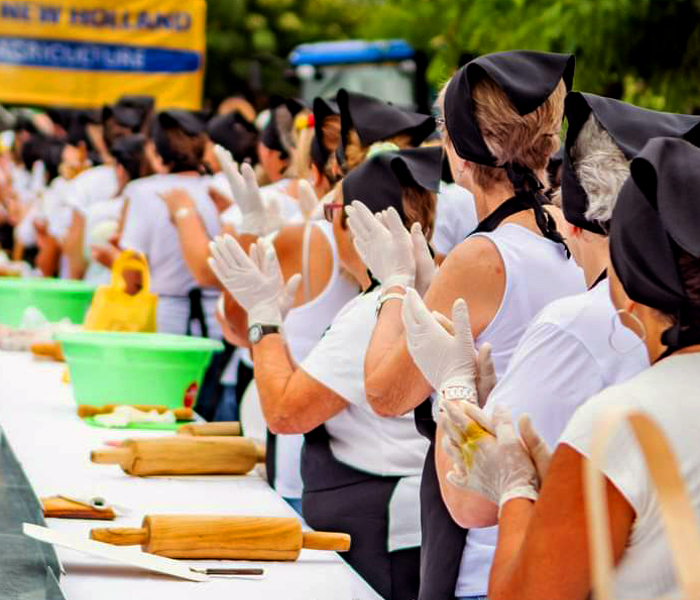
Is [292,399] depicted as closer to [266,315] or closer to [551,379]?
[266,315]

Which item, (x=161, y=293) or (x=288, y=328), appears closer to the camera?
(x=288, y=328)

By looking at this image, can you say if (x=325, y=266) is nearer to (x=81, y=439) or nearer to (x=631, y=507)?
(x=81, y=439)

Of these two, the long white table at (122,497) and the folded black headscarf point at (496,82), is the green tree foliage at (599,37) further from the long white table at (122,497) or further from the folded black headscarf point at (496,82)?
the folded black headscarf point at (496,82)

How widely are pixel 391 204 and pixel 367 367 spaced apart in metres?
0.52

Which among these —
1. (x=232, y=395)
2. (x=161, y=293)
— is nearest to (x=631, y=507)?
(x=232, y=395)

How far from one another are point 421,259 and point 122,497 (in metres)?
0.84

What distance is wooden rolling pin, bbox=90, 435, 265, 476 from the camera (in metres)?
3.33

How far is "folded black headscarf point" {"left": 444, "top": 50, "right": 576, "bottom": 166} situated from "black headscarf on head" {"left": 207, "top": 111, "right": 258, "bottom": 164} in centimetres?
424

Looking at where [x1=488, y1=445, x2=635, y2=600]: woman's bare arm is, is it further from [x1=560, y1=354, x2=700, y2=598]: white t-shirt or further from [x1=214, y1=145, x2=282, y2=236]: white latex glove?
[x1=214, y1=145, x2=282, y2=236]: white latex glove

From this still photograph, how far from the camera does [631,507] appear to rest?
1666mm

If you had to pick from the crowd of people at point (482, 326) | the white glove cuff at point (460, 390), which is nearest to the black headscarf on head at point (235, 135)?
the crowd of people at point (482, 326)

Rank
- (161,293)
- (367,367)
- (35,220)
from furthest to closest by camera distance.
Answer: (35,220)
(161,293)
(367,367)

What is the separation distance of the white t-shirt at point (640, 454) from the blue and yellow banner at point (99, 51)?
8.77 metres

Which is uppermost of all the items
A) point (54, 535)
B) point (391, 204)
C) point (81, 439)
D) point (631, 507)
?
point (631, 507)
